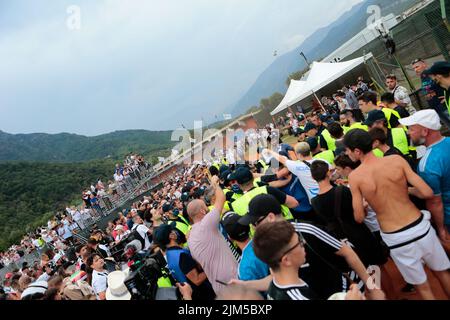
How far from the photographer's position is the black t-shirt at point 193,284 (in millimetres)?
3432

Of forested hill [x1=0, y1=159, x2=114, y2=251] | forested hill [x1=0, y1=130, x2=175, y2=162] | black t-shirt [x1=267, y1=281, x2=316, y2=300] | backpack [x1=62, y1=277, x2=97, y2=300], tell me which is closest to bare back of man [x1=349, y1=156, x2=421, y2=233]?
black t-shirt [x1=267, y1=281, x2=316, y2=300]

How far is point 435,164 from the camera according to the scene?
9.30 feet

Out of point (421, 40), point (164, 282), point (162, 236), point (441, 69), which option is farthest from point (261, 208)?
point (421, 40)

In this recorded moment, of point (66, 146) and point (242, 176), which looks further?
point (66, 146)

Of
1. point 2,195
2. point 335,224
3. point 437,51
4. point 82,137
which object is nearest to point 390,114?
point 335,224

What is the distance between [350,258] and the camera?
97.0 inches

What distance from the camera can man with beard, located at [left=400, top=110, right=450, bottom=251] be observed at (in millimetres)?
2820

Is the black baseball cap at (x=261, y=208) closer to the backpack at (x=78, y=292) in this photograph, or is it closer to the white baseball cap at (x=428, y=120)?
the white baseball cap at (x=428, y=120)

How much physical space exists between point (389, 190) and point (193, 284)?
2251 millimetres

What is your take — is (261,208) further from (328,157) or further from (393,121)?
(393,121)

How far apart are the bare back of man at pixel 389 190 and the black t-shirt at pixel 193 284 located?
6.34ft

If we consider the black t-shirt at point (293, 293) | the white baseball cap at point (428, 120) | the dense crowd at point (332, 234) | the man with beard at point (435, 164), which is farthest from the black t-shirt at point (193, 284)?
the white baseball cap at point (428, 120)

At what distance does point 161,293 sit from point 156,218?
3700mm
